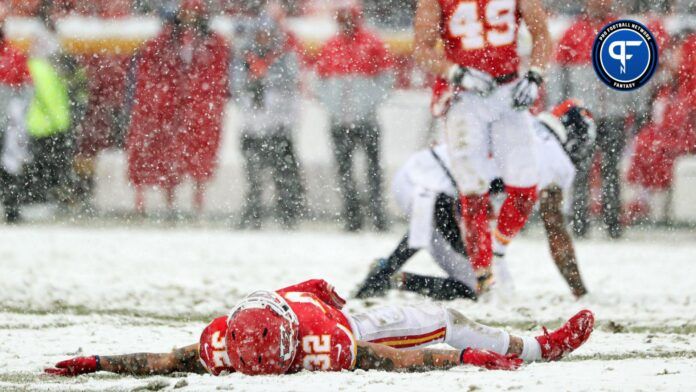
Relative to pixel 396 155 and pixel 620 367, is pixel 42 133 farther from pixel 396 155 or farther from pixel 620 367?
pixel 620 367

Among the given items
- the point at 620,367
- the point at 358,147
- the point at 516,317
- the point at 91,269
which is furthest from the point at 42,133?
the point at 620,367

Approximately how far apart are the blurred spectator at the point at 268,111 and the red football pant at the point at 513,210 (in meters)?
4.15

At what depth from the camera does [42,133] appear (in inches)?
517

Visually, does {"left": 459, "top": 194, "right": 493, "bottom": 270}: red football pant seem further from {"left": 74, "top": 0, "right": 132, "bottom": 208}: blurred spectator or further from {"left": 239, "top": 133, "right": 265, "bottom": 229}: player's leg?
{"left": 74, "top": 0, "right": 132, "bottom": 208}: blurred spectator

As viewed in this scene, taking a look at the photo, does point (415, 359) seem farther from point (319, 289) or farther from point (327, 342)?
point (319, 289)

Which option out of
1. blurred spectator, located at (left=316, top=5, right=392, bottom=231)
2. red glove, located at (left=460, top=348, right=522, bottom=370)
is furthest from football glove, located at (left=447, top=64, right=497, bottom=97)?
blurred spectator, located at (left=316, top=5, right=392, bottom=231)

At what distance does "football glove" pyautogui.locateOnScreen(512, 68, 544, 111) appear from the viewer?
8.06 meters

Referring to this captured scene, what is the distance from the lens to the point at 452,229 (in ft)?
27.6

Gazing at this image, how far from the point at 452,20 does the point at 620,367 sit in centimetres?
310

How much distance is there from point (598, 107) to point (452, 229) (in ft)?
11.4

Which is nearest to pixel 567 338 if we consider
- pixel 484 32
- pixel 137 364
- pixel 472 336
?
pixel 472 336

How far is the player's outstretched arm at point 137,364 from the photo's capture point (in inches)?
219

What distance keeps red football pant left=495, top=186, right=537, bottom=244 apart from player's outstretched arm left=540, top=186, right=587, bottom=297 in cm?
10

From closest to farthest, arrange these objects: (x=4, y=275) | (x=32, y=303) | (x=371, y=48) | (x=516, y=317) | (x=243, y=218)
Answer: (x=516, y=317) → (x=32, y=303) → (x=4, y=275) → (x=371, y=48) → (x=243, y=218)
